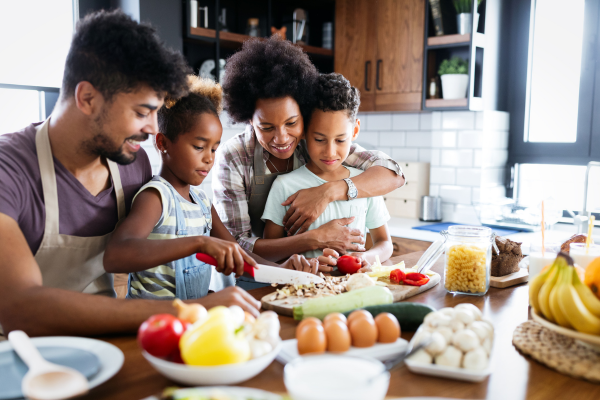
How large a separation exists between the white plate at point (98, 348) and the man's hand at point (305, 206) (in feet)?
3.48

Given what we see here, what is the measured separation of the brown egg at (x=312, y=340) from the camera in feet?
2.98

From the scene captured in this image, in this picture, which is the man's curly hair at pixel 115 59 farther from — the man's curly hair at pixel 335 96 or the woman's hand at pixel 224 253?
the man's curly hair at pixel 335 96

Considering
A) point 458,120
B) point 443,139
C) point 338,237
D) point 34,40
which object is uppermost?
point 34,40

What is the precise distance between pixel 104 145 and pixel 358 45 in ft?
9.26

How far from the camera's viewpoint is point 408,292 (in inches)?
54.9

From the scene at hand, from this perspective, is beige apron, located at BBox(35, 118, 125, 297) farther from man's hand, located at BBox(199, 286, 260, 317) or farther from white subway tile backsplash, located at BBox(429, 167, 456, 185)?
white subway tile backsplash, located at BBox(429, 167, 456, 185)

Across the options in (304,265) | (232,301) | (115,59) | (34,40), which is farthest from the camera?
(34,40)

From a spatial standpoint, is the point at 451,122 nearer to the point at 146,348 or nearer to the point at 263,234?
the point at 263,234

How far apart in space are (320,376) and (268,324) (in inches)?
8.9

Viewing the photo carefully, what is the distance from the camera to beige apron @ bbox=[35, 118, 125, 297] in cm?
130

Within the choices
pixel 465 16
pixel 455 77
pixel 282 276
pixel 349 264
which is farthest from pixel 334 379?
pixel 465 16

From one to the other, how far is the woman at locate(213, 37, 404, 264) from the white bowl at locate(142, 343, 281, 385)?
1.03 m

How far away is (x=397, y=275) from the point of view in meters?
1.47

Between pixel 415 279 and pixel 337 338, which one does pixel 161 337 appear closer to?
pixel 337 338
